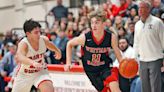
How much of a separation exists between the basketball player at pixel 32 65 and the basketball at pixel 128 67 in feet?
4.26

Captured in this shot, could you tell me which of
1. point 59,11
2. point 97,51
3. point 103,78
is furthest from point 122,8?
point 103,78

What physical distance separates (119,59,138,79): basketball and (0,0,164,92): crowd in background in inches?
101

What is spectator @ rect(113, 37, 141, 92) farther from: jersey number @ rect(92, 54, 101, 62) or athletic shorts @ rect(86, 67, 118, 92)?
jersey number @ rect(92, 54, 101, 62)

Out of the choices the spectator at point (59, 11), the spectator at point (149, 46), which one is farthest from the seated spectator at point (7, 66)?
the spectator at point (149, 46)

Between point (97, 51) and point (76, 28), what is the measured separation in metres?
6.47

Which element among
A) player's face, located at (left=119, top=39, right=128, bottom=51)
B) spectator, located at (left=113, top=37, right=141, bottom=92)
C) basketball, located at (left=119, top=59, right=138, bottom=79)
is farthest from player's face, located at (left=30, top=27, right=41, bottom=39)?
player's face, located at (left=119, top=39, right=128, bottom=51)

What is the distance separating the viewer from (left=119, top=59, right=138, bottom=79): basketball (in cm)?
809

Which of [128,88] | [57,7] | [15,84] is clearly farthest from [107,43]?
[57,7]

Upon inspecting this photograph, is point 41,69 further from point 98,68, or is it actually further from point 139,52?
point 139,52

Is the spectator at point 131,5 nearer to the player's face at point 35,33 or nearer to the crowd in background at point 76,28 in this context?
the crowd in background at point 76,28

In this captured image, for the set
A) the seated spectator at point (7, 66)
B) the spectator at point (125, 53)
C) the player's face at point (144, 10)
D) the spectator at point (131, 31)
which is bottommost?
the seated spectator at point (7, 66)

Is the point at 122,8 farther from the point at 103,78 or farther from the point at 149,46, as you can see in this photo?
the point at 103,78

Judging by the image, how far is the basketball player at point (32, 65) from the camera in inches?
295

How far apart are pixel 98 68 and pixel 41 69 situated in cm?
93
